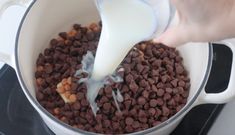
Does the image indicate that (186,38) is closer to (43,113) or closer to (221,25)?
(221,25)

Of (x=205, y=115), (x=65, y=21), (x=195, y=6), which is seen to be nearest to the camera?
(x=195, y=6)

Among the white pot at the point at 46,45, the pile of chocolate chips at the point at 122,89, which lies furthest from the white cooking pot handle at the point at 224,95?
the pile of chocolate chips at the point at 122,89

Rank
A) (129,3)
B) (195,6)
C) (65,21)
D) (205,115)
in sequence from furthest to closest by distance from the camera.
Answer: (65,21), (205,115), (129,3), (195,6)


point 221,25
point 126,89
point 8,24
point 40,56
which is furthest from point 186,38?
point 8,24

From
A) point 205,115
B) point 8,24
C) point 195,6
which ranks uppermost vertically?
point 195,6

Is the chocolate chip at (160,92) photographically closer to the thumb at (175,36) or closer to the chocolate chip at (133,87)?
the chocolate chip at (133,87)

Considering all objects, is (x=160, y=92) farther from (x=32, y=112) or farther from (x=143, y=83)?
(x=32, y=112)

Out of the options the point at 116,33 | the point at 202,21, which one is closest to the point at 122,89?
the point at 116,33
